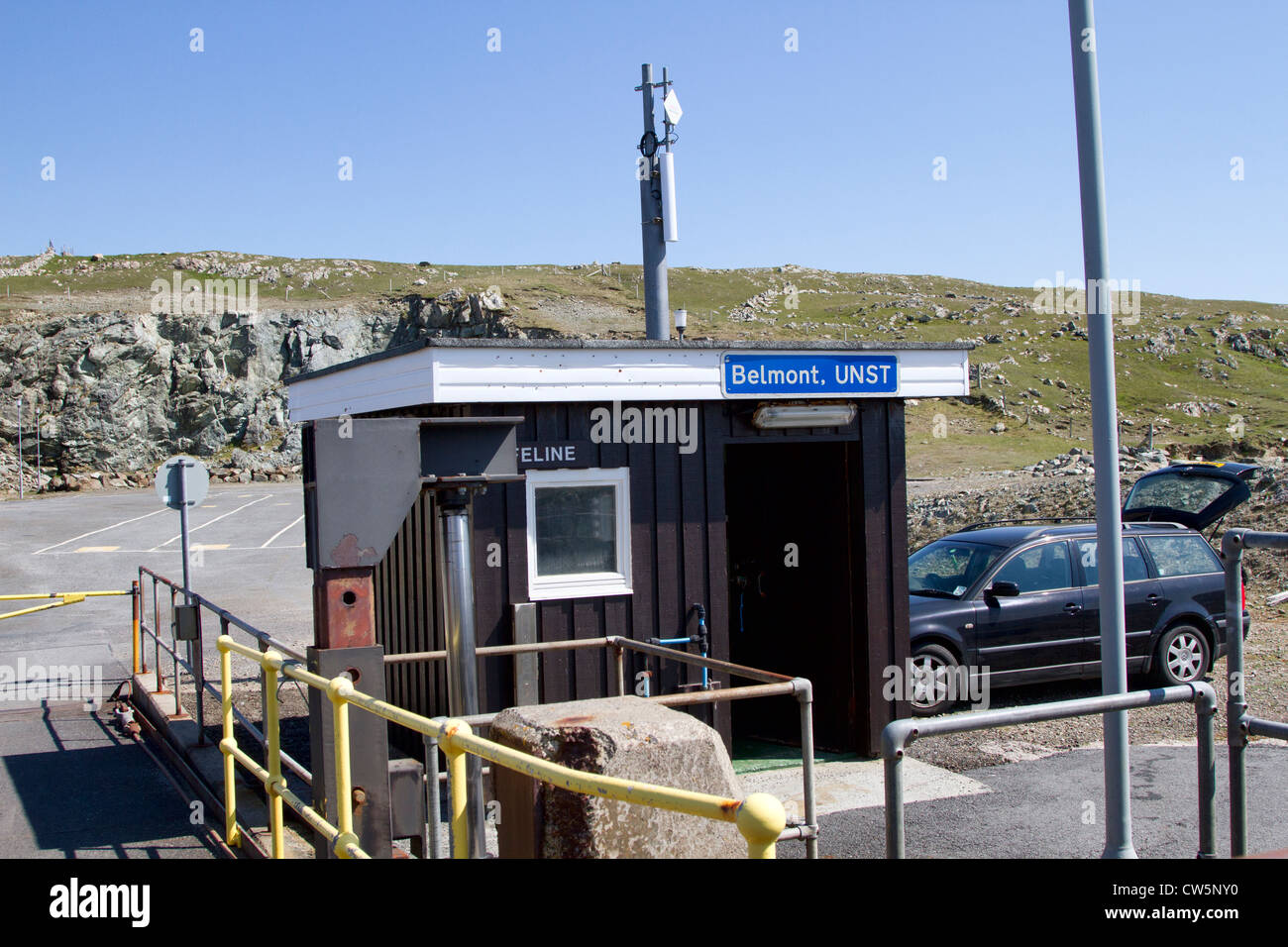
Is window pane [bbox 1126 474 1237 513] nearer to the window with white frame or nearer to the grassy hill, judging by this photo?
the window with white frame

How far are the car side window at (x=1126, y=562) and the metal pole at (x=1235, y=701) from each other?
7.26m

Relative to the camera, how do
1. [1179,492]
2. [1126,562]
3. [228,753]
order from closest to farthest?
[228,753] < [1126,562] < [1179,492]

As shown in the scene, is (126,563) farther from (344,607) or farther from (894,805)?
(894,805)

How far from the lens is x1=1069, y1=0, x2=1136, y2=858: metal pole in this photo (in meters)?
5.47

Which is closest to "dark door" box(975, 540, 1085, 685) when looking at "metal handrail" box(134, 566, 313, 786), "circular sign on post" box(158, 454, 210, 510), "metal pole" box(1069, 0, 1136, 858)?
"metal pole" box(1069, 0, 1136, 858)

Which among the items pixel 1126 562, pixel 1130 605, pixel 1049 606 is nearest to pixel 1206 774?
pixel 1049 606

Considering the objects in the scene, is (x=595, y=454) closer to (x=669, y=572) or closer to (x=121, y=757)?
(x=669, y=572)

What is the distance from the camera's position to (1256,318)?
355ft

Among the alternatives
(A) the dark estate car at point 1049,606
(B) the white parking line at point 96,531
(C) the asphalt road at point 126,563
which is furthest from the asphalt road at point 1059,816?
(B) the white parking line at point 96,531

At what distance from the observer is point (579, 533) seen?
8156 mm

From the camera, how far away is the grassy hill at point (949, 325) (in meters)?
61.1

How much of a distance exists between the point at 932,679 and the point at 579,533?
13.2 feet
